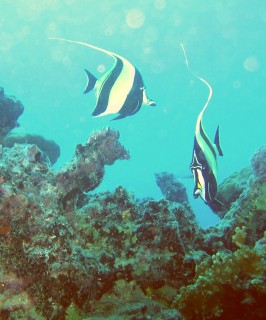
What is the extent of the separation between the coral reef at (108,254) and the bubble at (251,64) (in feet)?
257

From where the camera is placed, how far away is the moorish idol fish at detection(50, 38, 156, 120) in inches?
107

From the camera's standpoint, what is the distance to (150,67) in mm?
78125

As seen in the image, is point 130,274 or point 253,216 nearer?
point 130,274

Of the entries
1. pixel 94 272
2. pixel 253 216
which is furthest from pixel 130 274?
pixel 253 216

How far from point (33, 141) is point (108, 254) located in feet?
27.5

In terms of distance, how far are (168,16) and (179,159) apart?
146 feet

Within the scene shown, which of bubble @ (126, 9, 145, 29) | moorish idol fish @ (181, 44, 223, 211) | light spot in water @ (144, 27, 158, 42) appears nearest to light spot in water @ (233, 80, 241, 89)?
light spot in water @ (144, 27, 158, 42)

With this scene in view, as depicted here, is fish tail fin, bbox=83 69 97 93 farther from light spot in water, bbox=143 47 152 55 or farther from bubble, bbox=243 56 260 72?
bubble, bbox=243 56 260 72

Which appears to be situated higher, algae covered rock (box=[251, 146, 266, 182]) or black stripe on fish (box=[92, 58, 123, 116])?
algae covered rock (box=[251, 146, 266, 182])

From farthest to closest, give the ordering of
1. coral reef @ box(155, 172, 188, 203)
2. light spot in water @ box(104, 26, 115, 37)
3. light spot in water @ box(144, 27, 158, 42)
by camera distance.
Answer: light spot in water @ box(144, 27, 158, 42), light spot in water @ box(104, 26, 115, 37), coral reef @ box(155, 172, 188, 203)

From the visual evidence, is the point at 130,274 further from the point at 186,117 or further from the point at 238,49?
the point at 186,117

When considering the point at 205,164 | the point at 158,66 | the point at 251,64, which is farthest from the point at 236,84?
the point at 205,164

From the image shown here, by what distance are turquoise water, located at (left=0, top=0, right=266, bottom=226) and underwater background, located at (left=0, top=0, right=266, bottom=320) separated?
1.00 ft

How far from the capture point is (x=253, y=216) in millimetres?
4246
